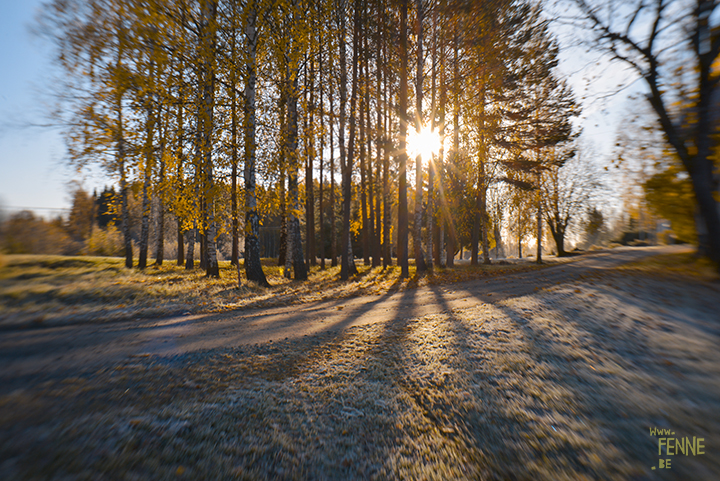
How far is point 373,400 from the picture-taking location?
10.2 ft

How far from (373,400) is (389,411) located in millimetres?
222

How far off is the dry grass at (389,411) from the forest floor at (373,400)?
16 mm

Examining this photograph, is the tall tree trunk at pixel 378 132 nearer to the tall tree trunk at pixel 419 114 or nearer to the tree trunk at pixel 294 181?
the tall tree trunk at pixel 419 114

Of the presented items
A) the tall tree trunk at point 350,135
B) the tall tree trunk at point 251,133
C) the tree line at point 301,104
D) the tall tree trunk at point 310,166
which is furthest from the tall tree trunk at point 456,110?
the tall tree trunk at point 251,133

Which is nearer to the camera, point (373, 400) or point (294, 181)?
point (373, 400)

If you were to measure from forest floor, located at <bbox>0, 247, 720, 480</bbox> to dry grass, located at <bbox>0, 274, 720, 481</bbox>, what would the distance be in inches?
0.6

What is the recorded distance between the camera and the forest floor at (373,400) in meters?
2.15

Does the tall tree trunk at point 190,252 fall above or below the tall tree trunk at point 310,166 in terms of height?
below

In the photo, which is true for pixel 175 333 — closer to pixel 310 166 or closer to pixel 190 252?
pixel 190 252

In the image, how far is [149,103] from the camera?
9.48 metres

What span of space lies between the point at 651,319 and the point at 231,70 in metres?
12.7

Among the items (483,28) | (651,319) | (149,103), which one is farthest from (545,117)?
(149,103)

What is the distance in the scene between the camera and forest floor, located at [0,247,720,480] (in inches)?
84.7

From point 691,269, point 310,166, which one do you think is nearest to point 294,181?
point 310,166
